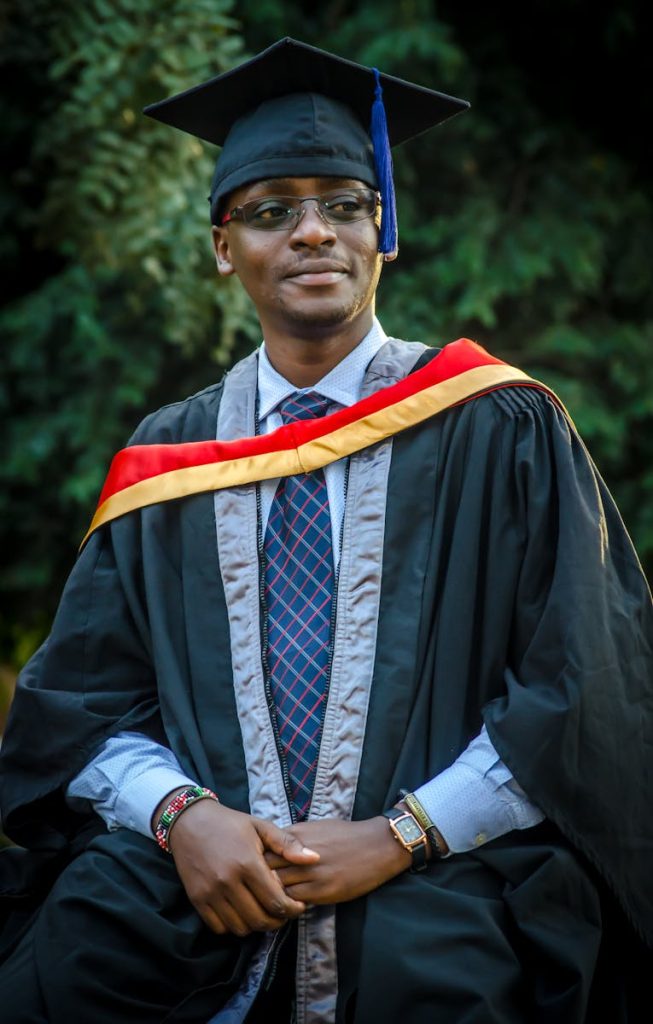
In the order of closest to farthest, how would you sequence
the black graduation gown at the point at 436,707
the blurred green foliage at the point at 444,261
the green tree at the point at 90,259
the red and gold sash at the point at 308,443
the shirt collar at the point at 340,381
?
1. the black graduation gown at the point at 436,707
2. the red and gold sash at the point at 308,443
3. the shirt collar at the point at 340,381
4. the green tree at the point at 90,259
5. the blurred green foliage at the point at 444,261

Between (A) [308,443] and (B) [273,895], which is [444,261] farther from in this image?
(B) [273,895]

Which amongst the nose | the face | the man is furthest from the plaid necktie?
the nose

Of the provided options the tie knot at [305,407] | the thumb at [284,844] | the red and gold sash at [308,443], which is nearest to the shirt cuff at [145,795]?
the thumb at [284,844]

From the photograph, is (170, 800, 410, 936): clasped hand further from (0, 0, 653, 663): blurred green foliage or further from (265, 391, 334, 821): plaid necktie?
(0, 0, 653, 663): blurred green foliage

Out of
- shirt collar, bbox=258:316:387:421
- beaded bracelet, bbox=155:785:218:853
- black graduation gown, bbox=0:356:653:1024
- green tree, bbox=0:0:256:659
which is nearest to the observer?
black graduation gown, bbox=0:356:653:1024

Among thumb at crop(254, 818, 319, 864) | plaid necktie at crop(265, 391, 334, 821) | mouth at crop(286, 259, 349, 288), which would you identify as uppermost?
mouth at crop(286, 259, 349, 288)

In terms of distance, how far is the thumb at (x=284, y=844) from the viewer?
2.10 m

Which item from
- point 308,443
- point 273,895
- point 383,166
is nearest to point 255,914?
point 273,895

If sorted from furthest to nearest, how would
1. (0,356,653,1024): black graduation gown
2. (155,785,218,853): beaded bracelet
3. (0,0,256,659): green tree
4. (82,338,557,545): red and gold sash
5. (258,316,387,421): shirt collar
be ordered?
1. (0,0,256,659): green tree
2. (258,316,387,421): shirt collar
3. (82,338,557,545): red and gold sash
4. (155,785,218,853): beaded bracelet
5. (0,356,653,1024): black graduation gown

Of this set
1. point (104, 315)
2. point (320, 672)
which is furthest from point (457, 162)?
point (320, 672)

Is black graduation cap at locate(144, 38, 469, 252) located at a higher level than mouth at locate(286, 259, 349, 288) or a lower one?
higher

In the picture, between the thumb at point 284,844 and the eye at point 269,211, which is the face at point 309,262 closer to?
the eye at point 269,211

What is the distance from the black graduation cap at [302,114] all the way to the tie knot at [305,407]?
1.14ft

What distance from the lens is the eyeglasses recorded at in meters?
2.46
